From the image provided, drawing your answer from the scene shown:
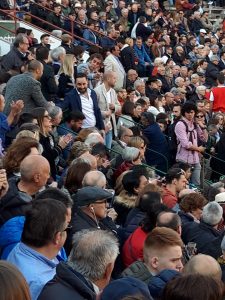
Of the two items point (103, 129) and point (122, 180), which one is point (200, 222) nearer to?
point (122, 180)

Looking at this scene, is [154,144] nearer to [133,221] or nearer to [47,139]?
[47,139]

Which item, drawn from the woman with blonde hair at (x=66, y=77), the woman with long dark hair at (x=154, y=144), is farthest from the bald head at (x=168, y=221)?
the woman with blonde hair at (x=66, y=77)

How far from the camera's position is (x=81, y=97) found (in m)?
11.6

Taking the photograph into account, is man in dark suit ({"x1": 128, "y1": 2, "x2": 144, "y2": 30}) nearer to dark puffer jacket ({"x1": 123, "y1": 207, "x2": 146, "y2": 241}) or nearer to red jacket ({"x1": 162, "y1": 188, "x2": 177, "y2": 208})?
red jacket ({"x1": 162, "y1": 188, "x2": 177, "y2": 208})

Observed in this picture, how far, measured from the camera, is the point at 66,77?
13.4 meters

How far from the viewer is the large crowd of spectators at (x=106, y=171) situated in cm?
468

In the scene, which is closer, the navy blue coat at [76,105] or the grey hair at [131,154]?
the grey hair at [131,154]

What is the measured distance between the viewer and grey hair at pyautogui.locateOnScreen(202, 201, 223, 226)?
7383 mm

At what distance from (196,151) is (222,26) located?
17.5m

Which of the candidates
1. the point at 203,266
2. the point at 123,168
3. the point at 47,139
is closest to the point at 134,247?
the point at 203,266

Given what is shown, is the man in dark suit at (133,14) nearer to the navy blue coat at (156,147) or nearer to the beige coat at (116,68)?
the beige coat at (116,68)

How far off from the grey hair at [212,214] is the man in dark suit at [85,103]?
14.0 ft

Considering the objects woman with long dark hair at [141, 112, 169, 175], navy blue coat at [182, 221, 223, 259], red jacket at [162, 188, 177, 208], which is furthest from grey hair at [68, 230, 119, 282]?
woman with long dark hair at [141, 112, 169, 175]

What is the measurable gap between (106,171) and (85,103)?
7.68 feet
